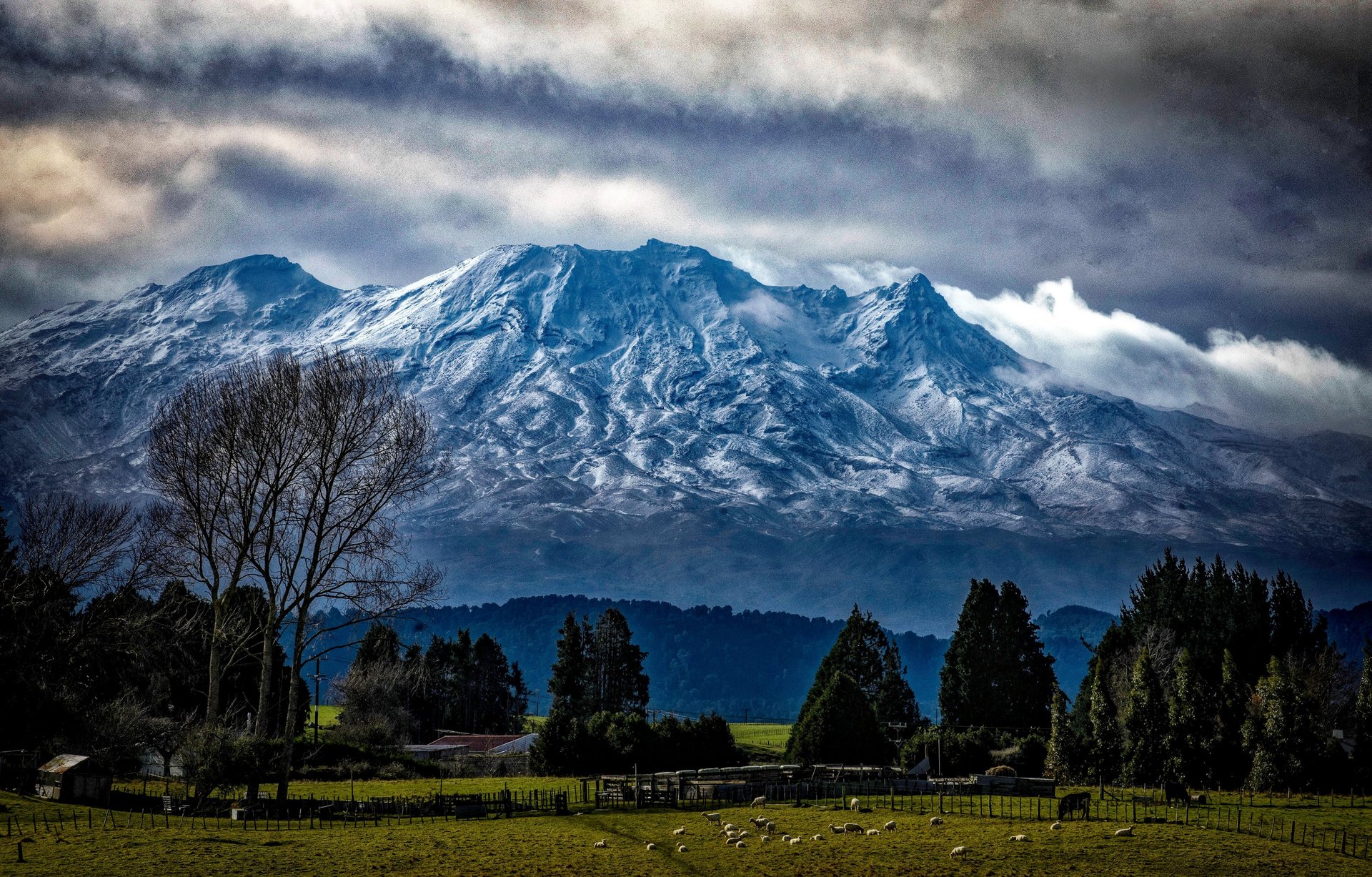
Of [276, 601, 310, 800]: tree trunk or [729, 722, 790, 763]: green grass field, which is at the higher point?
[276, 601, 310, 800]: tree trunk

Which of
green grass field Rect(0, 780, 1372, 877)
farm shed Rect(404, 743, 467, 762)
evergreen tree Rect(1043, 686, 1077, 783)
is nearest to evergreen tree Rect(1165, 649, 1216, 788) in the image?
evergreen tree Rect(1043, 686, 1077, 783)

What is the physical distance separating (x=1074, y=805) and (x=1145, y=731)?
13920mm

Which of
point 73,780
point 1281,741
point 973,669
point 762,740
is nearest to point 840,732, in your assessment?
point 973,669

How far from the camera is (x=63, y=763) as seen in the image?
4731 centimetres

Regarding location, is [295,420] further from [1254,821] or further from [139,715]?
[1254,821]

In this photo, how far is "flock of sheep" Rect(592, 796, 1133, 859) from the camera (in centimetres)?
4238

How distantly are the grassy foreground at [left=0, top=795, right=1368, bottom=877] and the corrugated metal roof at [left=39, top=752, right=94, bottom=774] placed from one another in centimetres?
202

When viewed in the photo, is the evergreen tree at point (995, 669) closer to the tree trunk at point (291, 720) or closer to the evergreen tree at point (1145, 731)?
the evergreen tree at point (1145, 731)

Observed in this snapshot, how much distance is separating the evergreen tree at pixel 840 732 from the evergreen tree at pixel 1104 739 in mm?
15467

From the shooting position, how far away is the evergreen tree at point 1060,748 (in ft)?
217

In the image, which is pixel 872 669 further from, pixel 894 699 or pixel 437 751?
pixel 437 751

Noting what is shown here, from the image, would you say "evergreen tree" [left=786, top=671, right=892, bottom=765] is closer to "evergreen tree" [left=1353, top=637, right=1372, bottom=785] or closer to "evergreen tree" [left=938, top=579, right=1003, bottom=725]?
"evergreen tree" [left=938, top=579, right=1003, bottom=725]

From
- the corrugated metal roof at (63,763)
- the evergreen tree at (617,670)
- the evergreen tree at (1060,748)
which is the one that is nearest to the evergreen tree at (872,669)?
the evergreen tree at (617,670)

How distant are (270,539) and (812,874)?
27.2m
